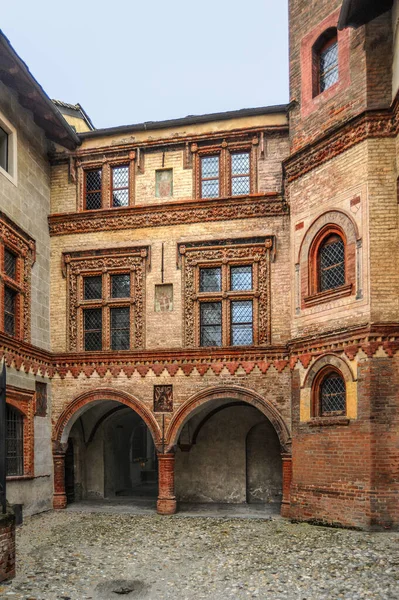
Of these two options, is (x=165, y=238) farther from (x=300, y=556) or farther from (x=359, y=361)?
(x=300, y=556)

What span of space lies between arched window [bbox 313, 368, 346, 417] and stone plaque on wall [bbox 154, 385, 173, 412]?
3956 millimetres

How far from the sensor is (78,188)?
1773 centimetres

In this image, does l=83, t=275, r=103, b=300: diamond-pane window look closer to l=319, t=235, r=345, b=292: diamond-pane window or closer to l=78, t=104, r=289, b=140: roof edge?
l=78, t=104, r=289, b=140: roof edge

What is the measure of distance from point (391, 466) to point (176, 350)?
20.4ft

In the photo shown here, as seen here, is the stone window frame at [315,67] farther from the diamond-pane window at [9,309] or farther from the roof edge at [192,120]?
the diamond-pane window at [9,309]

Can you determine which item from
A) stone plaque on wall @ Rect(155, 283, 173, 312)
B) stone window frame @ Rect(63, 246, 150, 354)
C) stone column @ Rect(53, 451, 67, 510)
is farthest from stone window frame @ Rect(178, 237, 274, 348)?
stone column @ Rect(53, 451, 67, 510)

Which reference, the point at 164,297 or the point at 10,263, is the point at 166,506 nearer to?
the point at 164,297

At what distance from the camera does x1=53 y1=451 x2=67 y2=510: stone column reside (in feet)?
54.2

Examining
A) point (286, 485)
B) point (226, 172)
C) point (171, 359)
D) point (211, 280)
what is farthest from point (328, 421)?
point (226, 172)

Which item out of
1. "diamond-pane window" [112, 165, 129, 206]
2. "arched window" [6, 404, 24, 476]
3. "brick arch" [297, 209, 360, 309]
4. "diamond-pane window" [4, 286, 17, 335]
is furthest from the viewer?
"diamond-pane window" [112, 165, 129, 206]

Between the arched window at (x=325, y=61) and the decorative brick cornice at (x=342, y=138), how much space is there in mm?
1486

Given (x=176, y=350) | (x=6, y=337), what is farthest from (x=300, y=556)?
(x=6, y=337)

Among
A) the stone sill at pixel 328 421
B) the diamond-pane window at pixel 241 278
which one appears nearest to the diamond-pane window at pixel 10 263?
the diamond-pane window at pixel 241 278

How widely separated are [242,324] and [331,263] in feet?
10.6
